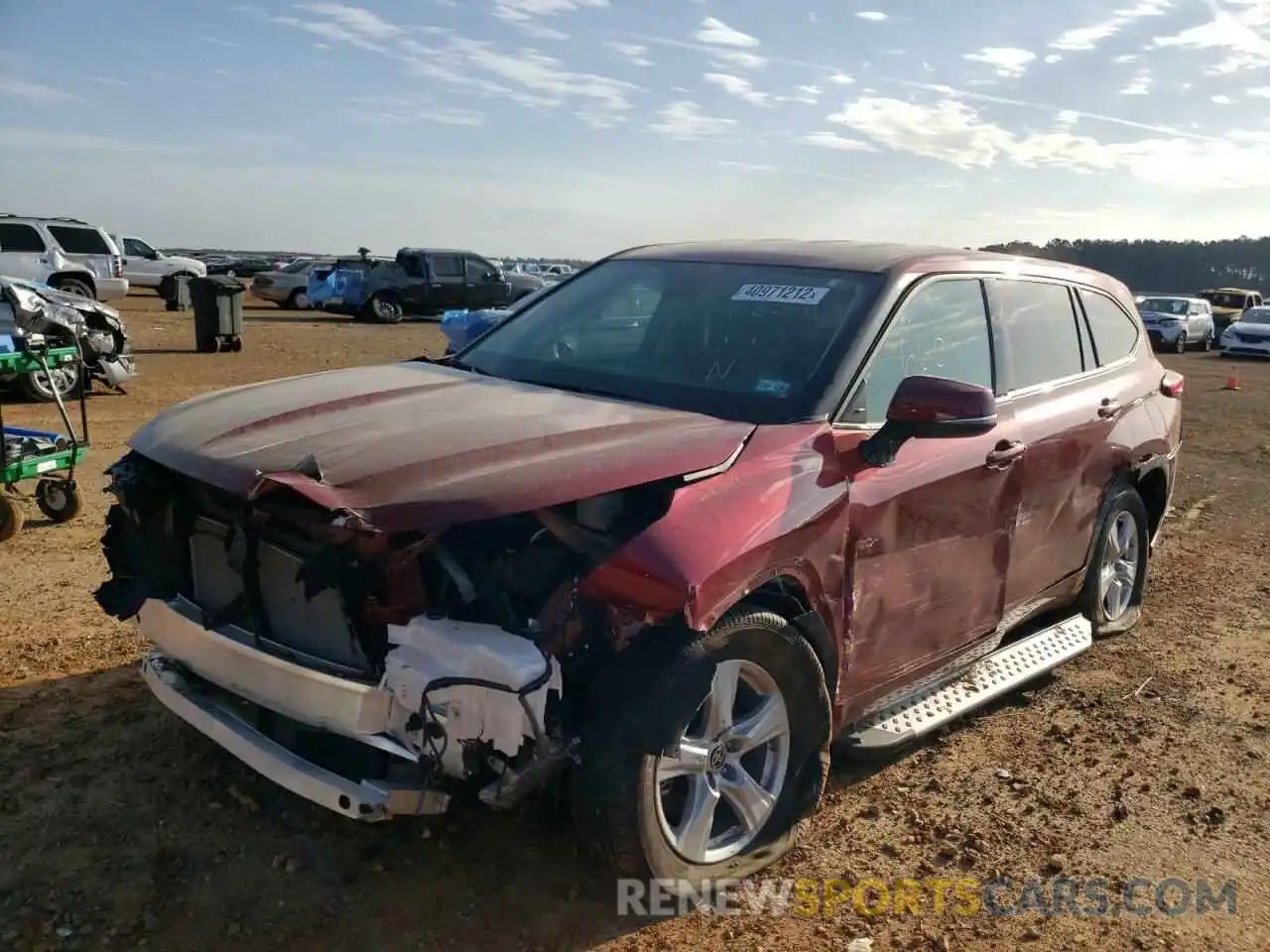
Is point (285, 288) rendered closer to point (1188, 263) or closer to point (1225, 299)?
point (1225, 299)

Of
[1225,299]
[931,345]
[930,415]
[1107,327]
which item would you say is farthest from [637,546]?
[1225,299]

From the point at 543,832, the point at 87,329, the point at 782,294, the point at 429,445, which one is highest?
the point at 782,294

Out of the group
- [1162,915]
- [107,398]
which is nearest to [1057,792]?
[1162,915]

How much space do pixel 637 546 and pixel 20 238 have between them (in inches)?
858

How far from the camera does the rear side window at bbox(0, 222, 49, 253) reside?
20.1 m

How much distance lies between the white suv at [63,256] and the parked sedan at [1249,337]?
87.9 ft

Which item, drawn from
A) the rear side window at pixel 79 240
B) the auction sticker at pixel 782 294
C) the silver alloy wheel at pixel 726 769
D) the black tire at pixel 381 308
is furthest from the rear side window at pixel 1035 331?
the black tire at pixel 381 308

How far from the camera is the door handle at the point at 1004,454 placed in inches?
153

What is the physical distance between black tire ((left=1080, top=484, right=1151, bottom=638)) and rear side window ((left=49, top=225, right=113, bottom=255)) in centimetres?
2155

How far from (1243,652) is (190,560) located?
4948mm

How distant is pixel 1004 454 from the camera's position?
3.94 meters

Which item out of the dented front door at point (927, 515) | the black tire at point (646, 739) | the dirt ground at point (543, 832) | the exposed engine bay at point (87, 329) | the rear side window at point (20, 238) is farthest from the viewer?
the rear side window at point (20, 238)

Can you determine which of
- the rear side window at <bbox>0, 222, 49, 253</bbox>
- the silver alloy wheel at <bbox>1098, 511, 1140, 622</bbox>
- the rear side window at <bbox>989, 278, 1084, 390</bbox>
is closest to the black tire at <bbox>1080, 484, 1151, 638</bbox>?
the silver alloy wheel at <bbox>1098, 511, 1140, 622</bbox>

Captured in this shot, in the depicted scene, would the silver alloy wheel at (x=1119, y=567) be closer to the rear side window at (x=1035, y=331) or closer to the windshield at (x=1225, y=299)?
the rear side window at (x=1035, y=331)
